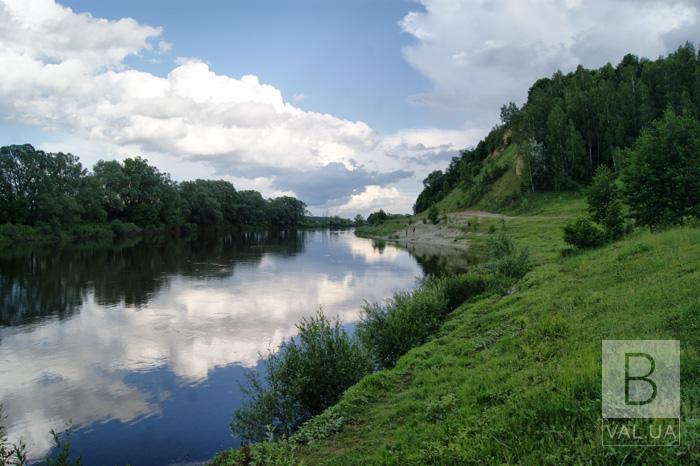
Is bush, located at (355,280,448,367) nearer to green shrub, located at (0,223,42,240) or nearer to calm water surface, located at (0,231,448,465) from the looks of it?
calm water surface, located at (0,231,448,465)

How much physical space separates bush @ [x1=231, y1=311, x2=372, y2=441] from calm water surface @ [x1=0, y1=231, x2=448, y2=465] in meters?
1.57

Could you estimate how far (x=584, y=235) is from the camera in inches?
1213

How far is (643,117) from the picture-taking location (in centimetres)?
8562

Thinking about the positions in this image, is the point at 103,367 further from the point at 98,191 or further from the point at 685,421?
the point at 98,191

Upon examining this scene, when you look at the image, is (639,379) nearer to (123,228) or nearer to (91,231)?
(91,231)

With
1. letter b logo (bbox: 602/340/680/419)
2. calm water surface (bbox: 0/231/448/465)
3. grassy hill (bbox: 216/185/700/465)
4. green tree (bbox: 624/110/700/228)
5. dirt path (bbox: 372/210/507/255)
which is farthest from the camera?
dirt path (bbox: 372/210/507/255)

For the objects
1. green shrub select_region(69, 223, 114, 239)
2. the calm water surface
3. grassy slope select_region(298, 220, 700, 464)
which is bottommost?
the calm water surface

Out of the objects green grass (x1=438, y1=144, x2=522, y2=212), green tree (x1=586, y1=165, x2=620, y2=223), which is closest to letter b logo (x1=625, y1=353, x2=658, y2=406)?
green tree (x1=586, y1=165, x2=620, y2=223)

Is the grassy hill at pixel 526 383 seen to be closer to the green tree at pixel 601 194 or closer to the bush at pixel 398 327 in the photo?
the bush at pixel 398 327

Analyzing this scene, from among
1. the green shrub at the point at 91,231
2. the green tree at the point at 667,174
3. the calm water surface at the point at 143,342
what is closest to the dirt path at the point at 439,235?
the calm water surface at the point at 143,342

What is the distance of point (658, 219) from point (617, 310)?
19.4 metres

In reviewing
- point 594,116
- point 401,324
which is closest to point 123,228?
point 401,324

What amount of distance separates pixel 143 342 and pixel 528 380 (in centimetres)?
2264

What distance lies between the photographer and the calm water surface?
15.3 meters
